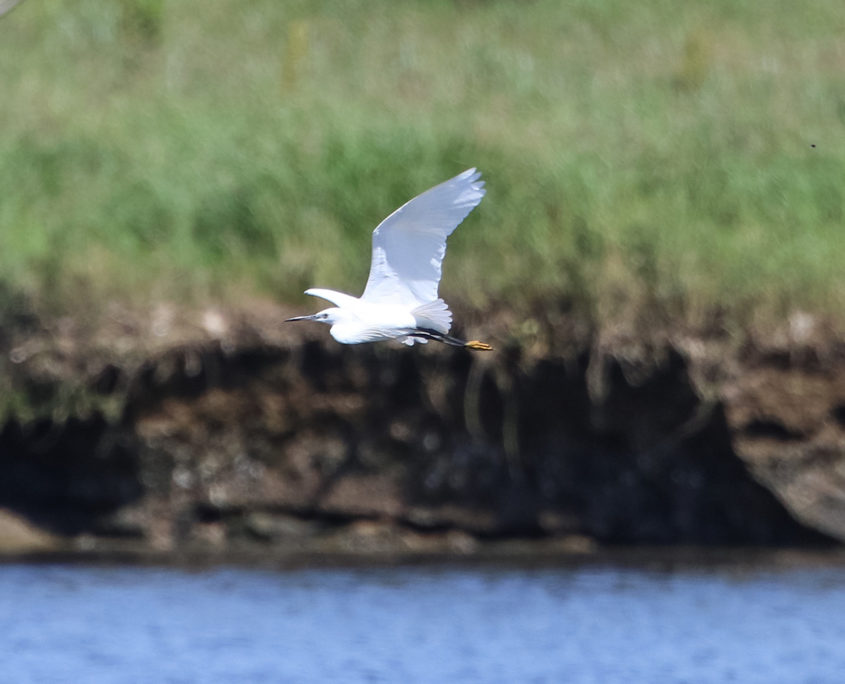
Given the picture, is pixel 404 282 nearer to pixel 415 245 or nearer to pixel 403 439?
pixel 415 245

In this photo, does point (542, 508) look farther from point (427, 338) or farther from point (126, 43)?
point (126, 43)

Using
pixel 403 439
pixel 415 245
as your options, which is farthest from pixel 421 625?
pixel 415 245

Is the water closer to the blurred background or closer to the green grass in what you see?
the blurred background

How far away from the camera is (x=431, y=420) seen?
1055 centimetres

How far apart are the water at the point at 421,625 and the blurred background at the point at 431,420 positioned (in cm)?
3

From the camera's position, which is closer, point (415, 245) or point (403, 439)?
point (415, 245)

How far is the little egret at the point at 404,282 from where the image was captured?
5.39 meters

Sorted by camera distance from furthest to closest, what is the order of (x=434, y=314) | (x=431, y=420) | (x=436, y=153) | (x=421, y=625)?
1. (x=436, y=153)
2. (x=431, y=420)
3. (x=421, y=625)
4. (x=434, y=314)

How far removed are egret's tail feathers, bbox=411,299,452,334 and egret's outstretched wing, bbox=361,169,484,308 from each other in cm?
4

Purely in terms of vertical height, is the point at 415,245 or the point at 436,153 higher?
the point at 436,153

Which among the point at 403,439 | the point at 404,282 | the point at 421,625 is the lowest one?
the point at 421,625

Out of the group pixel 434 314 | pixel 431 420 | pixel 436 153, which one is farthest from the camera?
pixel 436 153

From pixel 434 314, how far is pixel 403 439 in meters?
5.19

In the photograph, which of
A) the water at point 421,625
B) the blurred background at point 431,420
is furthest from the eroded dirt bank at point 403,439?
the water at point 421,625
